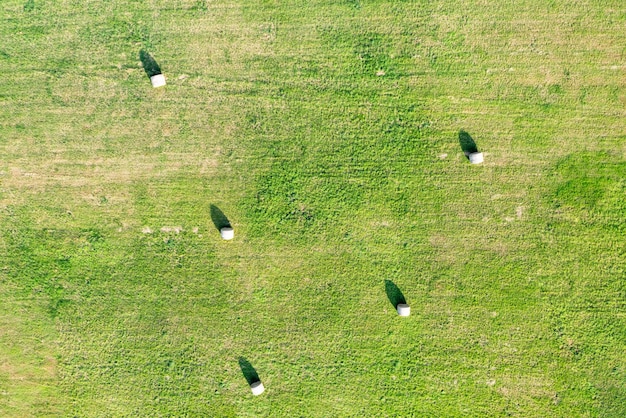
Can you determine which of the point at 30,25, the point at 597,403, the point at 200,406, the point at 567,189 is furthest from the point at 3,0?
the point at 597,403

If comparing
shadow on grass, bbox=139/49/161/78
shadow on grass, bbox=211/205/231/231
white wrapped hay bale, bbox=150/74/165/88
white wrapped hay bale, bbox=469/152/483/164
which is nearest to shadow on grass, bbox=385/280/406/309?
white wrapped hay bale, bbox=469/152/483/164

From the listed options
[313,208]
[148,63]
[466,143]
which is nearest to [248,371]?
[313,208]

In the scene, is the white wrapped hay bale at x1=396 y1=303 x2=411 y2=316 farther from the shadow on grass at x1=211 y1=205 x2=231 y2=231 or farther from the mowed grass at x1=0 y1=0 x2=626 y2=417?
the shadow on grass at x1=211 y1=205 x2=231 y2=231

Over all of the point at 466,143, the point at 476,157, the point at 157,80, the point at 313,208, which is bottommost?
the point at 476,157

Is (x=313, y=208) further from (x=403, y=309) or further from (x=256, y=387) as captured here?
(x=256, y=387)

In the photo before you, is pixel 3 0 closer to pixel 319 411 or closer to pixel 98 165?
pixel 98 165

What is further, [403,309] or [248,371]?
[248,371]

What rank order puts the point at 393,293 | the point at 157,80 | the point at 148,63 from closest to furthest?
the point at 157,80
the point at 148,63
the point at 393,293

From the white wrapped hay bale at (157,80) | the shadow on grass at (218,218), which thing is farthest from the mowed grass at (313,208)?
the white wrapped hay bale at (157,80)
